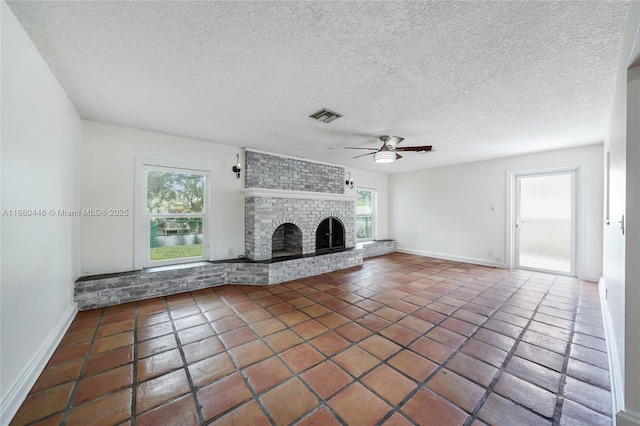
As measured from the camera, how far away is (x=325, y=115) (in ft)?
9.68

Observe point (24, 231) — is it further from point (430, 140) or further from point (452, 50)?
point (430, 140)

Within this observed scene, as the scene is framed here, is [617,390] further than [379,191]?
No

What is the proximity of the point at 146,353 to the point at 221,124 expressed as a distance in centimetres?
273

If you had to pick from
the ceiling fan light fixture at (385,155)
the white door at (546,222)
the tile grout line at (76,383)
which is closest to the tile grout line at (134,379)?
the tile grout line at (76,383)

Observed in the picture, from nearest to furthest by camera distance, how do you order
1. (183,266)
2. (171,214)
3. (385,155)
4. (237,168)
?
(385,155), (183,266), (171,214), (237,168)

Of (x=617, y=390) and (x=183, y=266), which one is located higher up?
(x=183, y=266)

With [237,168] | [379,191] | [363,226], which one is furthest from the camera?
[379,191]

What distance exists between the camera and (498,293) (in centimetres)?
358

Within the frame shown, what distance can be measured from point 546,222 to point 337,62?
530 cm

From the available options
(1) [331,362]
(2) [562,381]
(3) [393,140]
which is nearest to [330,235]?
(3) [393,140]

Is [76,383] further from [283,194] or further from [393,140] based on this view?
[393,140]

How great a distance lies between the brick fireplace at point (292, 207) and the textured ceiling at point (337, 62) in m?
1.38

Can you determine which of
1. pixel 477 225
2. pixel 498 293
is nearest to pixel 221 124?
pixel 498 293

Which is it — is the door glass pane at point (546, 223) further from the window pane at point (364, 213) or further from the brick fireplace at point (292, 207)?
the brick fireplace at point (292, 207)
